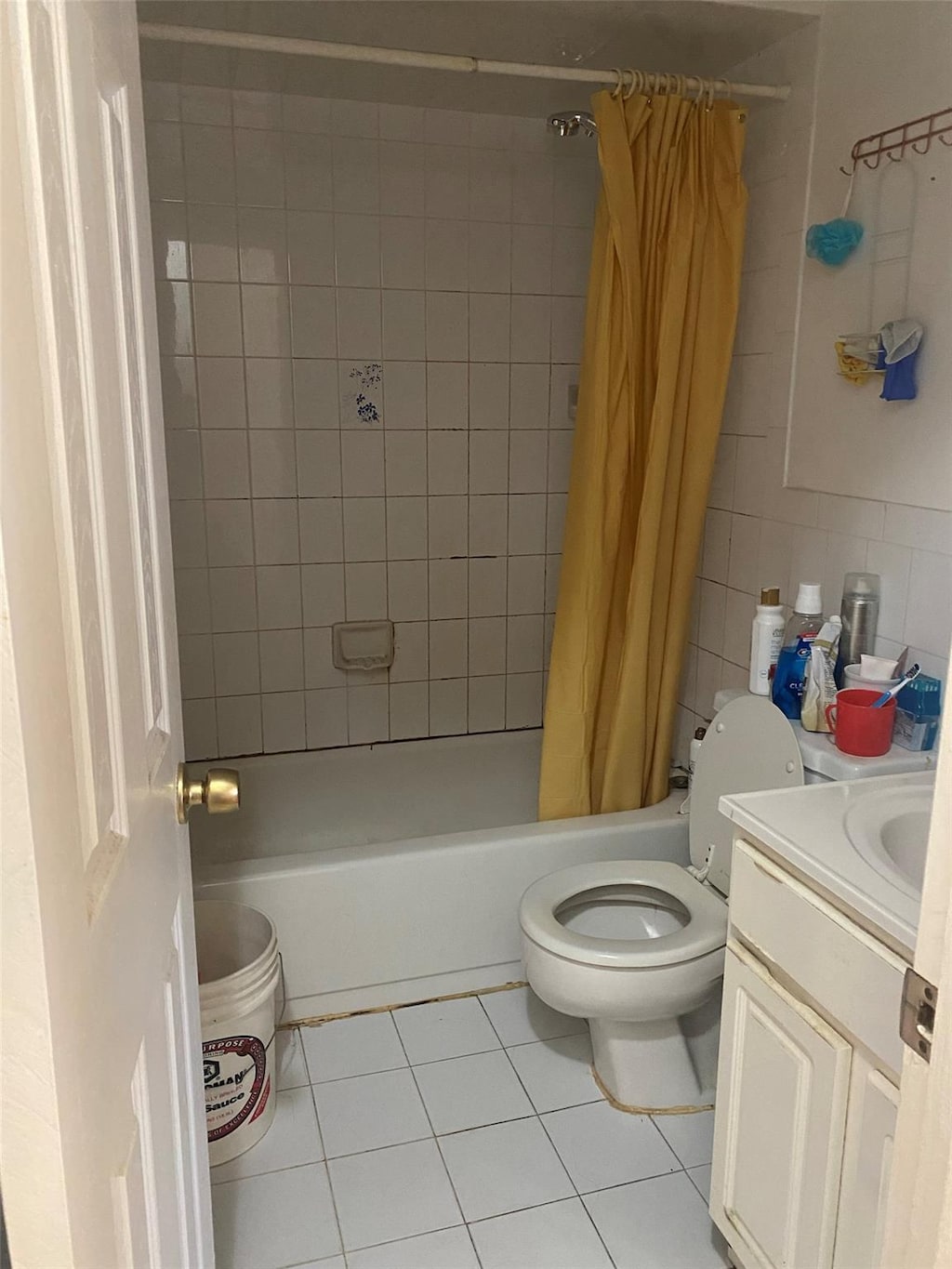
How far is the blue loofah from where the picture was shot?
1870mm

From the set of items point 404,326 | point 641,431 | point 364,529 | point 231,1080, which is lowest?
point 231,1080

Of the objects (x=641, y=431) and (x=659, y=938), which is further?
(x=641, y=431)

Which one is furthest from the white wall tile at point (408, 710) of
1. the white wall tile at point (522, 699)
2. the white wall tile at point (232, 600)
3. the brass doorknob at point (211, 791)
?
the brass doorknob at point (211, 791)

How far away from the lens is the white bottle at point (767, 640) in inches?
76.0

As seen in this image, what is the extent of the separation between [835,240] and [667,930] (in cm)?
143

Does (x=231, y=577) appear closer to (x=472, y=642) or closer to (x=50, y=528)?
(x=472, y=642)

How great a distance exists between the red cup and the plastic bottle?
0.14 meters

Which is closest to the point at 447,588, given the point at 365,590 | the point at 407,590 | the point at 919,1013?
the point at 407,590

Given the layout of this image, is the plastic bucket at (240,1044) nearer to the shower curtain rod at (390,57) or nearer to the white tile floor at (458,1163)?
the white tile floor at (458,1163)

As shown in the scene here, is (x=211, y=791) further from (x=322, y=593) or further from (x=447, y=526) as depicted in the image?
(x=447, y=526)

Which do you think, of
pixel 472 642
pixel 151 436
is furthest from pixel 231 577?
pixel 151 436

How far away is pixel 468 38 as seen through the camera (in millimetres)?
2145

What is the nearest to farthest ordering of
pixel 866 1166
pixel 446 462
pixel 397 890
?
pixel 866 1166, pixel 397 890, pixel 446 462

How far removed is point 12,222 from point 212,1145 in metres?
1.73
